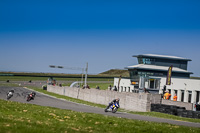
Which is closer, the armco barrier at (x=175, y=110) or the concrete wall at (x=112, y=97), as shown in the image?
the armco barrier at (x=175, y=110)

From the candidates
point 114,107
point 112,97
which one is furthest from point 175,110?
point 112,97

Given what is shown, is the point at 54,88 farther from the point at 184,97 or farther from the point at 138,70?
the point at 184,97

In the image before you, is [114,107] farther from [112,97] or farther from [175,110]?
[112,97]

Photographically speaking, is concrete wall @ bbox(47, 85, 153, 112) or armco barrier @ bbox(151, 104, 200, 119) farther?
concrete wall @ bbox(47, 85, 153, 112)

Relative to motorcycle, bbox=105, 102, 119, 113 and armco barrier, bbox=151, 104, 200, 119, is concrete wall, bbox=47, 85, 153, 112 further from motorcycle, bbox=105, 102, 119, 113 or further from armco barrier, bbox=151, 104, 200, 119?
motorcycle, bbox=105, 102, 119, 113

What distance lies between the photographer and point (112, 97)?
152 ft

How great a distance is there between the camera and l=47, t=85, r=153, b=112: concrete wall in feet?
119

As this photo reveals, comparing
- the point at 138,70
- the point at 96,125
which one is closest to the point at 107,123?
the point at 96,125

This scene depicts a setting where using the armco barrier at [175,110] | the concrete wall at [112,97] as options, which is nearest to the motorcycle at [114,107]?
the armco barrier at [175,110]

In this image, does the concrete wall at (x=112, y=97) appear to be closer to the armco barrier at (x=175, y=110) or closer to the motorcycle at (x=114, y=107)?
the armco barrier at (x=175, y=110)

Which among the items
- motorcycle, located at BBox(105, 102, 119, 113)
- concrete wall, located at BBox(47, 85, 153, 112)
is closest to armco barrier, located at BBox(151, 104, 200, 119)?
concrete wall, located at BBox(47, 85, 153, 112)

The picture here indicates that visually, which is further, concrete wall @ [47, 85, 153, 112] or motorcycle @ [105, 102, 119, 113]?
concrete wall @ [47, 85, 153, 112]

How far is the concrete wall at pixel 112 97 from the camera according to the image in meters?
36.2

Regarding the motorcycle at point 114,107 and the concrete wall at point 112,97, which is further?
the concrete wall at point 112,97
